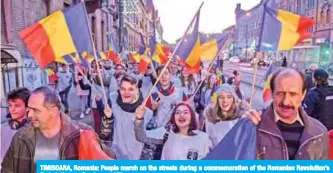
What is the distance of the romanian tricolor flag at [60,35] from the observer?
1877mm

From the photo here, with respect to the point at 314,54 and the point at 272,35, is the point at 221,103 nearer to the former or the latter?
the point at 272,35

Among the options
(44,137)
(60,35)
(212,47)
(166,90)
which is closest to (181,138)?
(44,137)

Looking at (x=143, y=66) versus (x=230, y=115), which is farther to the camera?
(x=143, y=66)

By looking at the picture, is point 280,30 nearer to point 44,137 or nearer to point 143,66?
point 44,137

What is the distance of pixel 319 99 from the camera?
9.38 feet

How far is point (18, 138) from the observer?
1.54 meters

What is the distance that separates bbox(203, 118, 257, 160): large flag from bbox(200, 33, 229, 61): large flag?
2.31m

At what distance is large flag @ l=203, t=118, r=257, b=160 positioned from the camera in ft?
4.75

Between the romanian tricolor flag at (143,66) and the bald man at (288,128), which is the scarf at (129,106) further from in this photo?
the romanian tricolor flag at (143,66)

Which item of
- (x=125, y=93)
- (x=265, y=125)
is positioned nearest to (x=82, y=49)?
(x=125, y=93)

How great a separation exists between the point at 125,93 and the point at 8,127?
2.38 ft

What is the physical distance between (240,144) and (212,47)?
8.57 ft

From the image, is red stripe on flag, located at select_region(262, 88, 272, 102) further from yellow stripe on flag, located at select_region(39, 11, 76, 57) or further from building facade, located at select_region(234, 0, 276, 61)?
yellow stripe on flag, located at select_region(39, 11, 76, 57)

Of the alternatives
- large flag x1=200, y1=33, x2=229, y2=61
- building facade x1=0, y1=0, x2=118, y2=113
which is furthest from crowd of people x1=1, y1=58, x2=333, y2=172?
large flag x1=200, y1=33, x2=229, y2=61
